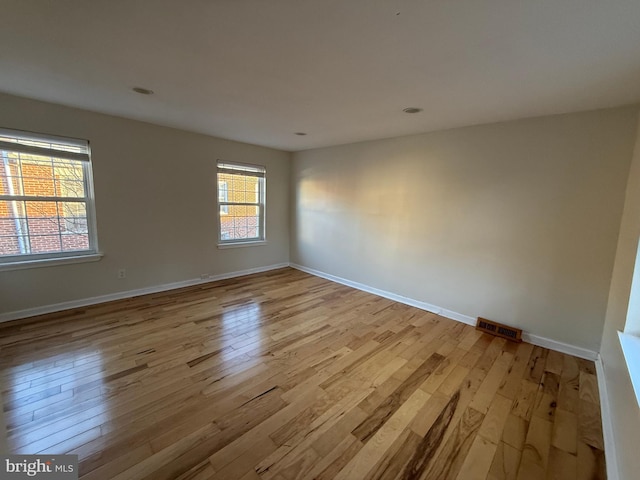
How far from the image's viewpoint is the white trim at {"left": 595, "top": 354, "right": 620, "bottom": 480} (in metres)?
1.38

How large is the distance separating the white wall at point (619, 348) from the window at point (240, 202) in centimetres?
456

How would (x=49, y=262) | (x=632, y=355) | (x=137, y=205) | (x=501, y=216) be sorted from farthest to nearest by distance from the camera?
(x=137, y=205)
(x=49, y=262)
(x=501, y=216)
(x=632, y=355)

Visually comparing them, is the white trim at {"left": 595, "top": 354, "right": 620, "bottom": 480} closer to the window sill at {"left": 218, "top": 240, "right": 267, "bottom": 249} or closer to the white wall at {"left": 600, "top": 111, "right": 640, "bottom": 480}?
the white wall at {"left": 600, "top": 111, "right": 640, "bottom": 480}

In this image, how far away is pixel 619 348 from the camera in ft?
5.48

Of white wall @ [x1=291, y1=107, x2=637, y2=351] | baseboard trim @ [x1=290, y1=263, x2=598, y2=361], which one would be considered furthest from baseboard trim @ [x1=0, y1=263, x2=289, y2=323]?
white wall @ [x1=291, y1=107, x2=637, y2=351]

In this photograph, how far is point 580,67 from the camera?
1662mm

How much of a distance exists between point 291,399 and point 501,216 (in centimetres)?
277

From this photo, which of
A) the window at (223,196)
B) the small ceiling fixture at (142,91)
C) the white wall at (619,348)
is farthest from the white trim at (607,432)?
the window at (223,196)

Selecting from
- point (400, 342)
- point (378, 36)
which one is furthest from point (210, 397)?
point (378, 36)

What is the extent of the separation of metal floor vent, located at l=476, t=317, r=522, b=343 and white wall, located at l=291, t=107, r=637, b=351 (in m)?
0.09

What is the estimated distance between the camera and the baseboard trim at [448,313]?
2545mm

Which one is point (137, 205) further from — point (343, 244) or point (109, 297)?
point (343, 244)

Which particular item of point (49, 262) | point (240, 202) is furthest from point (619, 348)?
point (49, 262)

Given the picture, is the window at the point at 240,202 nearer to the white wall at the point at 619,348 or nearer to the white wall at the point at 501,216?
the white wall at the point at 501,216
